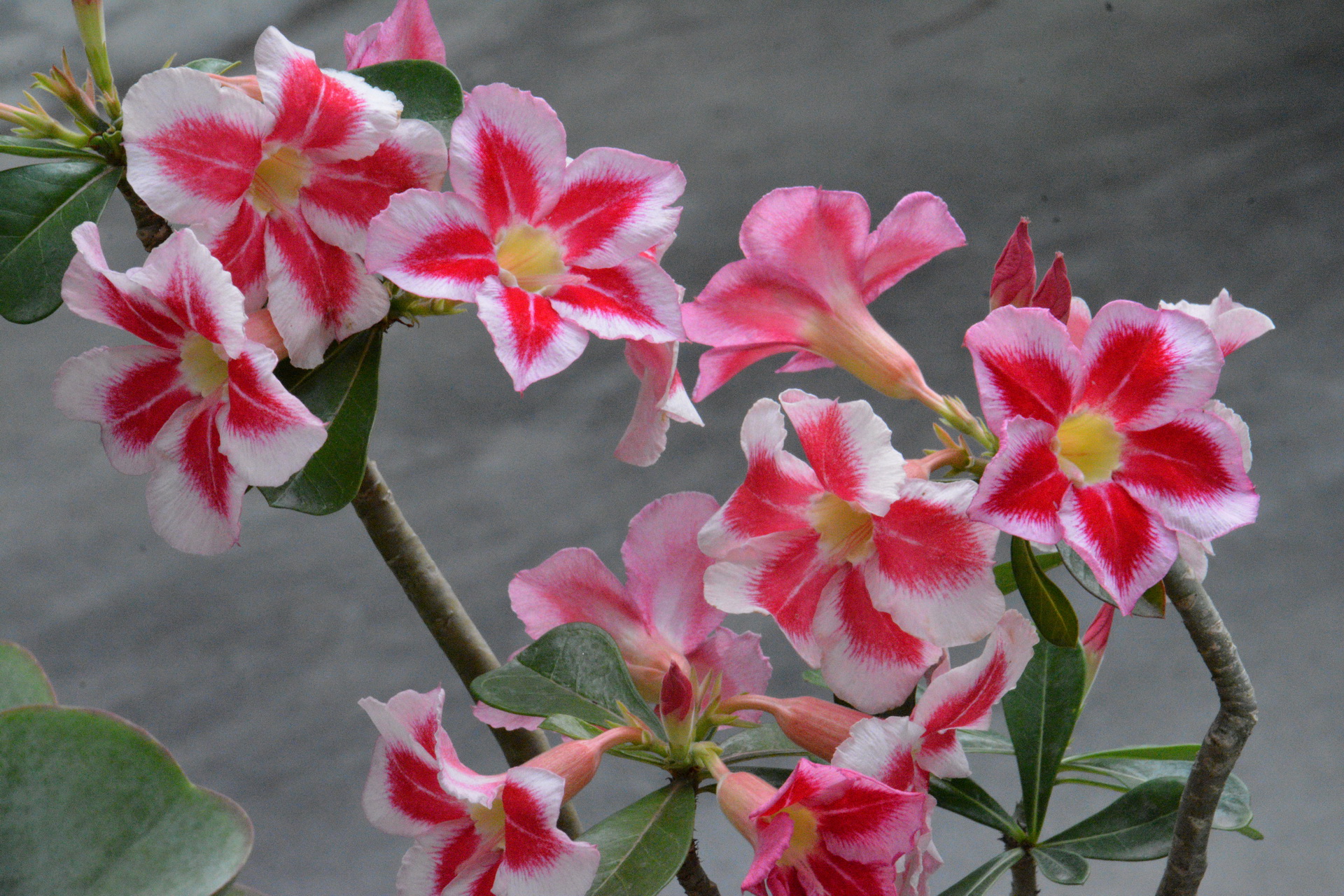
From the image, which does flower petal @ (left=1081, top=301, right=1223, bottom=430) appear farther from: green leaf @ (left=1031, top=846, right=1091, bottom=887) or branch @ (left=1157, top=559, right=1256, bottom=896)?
green leaf @ (left=1031, top=846, right=1091, bottom=887)

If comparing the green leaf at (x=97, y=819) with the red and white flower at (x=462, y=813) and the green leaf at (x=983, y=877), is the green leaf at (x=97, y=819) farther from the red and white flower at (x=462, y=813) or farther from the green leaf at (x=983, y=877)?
the green leaf at (x=983, y=877)

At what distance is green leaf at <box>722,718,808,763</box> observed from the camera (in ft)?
1.93

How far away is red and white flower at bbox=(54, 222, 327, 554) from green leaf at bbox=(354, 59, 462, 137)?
13cm

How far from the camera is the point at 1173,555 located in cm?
41

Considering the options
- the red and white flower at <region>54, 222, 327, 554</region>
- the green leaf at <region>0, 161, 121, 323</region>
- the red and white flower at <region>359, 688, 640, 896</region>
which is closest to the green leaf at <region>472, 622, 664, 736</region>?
the red and white flower at <region>359, 688, 640, 896</region>

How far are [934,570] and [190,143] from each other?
300 mm

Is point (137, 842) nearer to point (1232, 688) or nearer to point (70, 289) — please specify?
point (70, 289)

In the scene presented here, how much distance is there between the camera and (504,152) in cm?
45

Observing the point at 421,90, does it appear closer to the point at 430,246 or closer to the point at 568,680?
the point at 430,246

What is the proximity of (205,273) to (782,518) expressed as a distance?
218mm

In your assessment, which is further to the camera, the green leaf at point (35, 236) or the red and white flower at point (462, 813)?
the green leaf at point (35, 236)

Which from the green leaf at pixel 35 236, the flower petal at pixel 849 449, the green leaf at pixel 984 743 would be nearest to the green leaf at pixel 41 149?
the green leaf at pixel 35 236

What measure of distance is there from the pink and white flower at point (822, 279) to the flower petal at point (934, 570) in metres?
0.08

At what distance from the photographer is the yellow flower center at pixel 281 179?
1.50 feet
